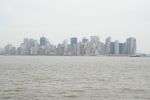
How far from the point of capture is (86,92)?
35.9 metres

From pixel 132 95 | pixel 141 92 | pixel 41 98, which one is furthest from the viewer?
pixel 141 92

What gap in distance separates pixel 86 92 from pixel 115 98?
5.01 meters

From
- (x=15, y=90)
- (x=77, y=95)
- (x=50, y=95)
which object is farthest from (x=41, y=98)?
(x=15, y=90)

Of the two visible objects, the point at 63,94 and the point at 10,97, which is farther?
the point at 63,94

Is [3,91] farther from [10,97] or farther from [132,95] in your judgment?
[132,95]

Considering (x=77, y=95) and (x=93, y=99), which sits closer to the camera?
(x=93, y=99)

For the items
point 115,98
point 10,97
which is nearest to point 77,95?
point 115,98

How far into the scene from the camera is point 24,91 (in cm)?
3622

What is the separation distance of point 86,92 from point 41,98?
20.9 ft

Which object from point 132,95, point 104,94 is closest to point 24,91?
point 104,94

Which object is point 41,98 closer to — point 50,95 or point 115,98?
point 50,95

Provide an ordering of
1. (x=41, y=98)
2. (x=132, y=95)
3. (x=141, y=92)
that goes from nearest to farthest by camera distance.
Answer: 1. (x=41, y=98)
2. (x=132, y=95)
3. (x=141, y=92)

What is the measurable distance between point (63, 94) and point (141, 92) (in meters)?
8.25

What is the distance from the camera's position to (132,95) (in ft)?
111
